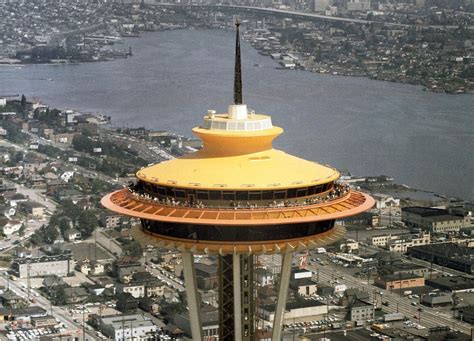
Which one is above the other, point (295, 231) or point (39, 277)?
point (295, 231)

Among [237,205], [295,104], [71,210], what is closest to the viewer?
[237,205]

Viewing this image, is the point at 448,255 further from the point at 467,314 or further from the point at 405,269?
the point at 467,314

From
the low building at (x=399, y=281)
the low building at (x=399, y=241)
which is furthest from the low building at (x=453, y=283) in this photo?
the low building at (x=399, y=241)

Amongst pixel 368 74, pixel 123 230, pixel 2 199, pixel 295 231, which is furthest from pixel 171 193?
pixel 368 74

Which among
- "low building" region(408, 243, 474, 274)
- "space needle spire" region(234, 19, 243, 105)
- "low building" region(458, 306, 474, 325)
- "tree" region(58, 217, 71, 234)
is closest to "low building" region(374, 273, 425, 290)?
"low building" region(408, 243, 474, 274)

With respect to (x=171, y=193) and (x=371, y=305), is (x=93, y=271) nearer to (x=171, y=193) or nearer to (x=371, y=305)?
(x=371, y=305)

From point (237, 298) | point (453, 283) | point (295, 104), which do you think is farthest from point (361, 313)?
point (295, 104)

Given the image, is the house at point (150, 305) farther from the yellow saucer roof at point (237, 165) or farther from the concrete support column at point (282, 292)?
the yellow saucer roof at point (237, 165)
